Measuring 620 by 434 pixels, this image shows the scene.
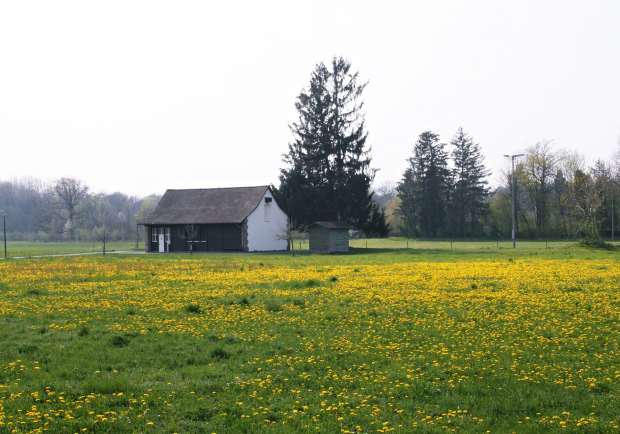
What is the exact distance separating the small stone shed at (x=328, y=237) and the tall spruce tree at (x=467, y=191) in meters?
45.5

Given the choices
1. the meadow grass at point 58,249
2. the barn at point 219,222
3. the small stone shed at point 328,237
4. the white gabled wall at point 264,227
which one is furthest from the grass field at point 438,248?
the small stone shed at point 328,237

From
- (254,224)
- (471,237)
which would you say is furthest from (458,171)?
(254,224)

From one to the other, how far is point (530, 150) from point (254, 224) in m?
53.9

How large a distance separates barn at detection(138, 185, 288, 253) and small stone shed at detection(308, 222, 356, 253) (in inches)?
300

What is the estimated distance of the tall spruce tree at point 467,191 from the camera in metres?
89.2

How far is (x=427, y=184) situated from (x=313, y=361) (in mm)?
84086

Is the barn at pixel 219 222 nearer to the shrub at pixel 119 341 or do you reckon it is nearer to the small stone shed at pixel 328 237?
the small stone shed at pixel 328 237

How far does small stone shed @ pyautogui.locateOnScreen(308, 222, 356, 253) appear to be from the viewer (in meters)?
48.7

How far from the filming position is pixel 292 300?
1580 cm

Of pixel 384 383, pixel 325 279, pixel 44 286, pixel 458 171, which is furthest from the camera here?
pixel 458 171

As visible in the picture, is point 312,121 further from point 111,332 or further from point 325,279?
point 111,332

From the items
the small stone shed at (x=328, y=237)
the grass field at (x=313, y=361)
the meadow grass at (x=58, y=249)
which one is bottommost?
the grass field at (x=313, y=361)

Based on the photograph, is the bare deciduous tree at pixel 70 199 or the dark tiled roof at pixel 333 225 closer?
the dark tiled roof at pixel 333 225

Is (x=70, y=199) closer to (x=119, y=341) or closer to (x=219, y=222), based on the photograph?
(x=219, y=222)
